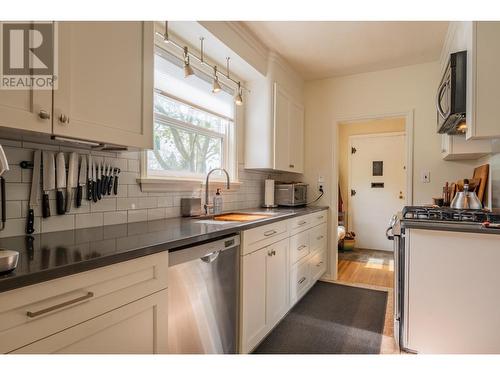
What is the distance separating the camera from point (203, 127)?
8.36ft

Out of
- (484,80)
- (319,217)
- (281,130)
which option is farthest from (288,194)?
(484,80)

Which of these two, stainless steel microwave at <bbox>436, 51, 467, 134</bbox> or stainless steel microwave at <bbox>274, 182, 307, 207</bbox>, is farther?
stainless steel microwave at <bbox>274, 182, 307, 207</bbox>

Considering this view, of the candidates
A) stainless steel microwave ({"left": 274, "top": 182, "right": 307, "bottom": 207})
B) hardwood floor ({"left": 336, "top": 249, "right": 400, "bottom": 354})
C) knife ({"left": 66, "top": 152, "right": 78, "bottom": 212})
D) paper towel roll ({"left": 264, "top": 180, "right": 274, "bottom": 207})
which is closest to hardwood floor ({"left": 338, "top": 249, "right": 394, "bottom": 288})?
hardwood floor ({"left": 336, "top": 249, "right": 400, "bottom": 354})

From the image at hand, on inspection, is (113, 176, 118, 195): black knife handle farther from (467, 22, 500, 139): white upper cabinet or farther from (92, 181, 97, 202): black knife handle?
(467, 22, 500, 139): white upper cabinet

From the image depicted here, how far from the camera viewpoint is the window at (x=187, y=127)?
2.07 metres

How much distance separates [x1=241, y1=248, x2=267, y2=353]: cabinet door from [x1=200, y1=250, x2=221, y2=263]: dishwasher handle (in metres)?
0.28

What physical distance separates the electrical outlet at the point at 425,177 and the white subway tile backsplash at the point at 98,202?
7.43 feet

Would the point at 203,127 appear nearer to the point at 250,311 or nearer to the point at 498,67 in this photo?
the point at 250,311

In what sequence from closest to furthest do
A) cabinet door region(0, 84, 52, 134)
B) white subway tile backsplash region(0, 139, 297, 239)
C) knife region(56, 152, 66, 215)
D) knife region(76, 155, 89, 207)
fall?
cabinet door region(0, 84, 52, 134) < white subway tile backsplash region(0, 139, 297, 239) < knife region(56, 152, 66, 215) < knife region(76, 155, 89, 207)

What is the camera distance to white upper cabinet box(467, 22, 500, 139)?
5.58 ft

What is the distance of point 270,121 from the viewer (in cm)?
294

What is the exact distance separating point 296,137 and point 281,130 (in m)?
0.42

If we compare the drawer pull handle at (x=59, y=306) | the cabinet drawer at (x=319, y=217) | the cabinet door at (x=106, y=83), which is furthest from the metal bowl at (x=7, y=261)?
the cabinet drawer at (x=319, y=217)
